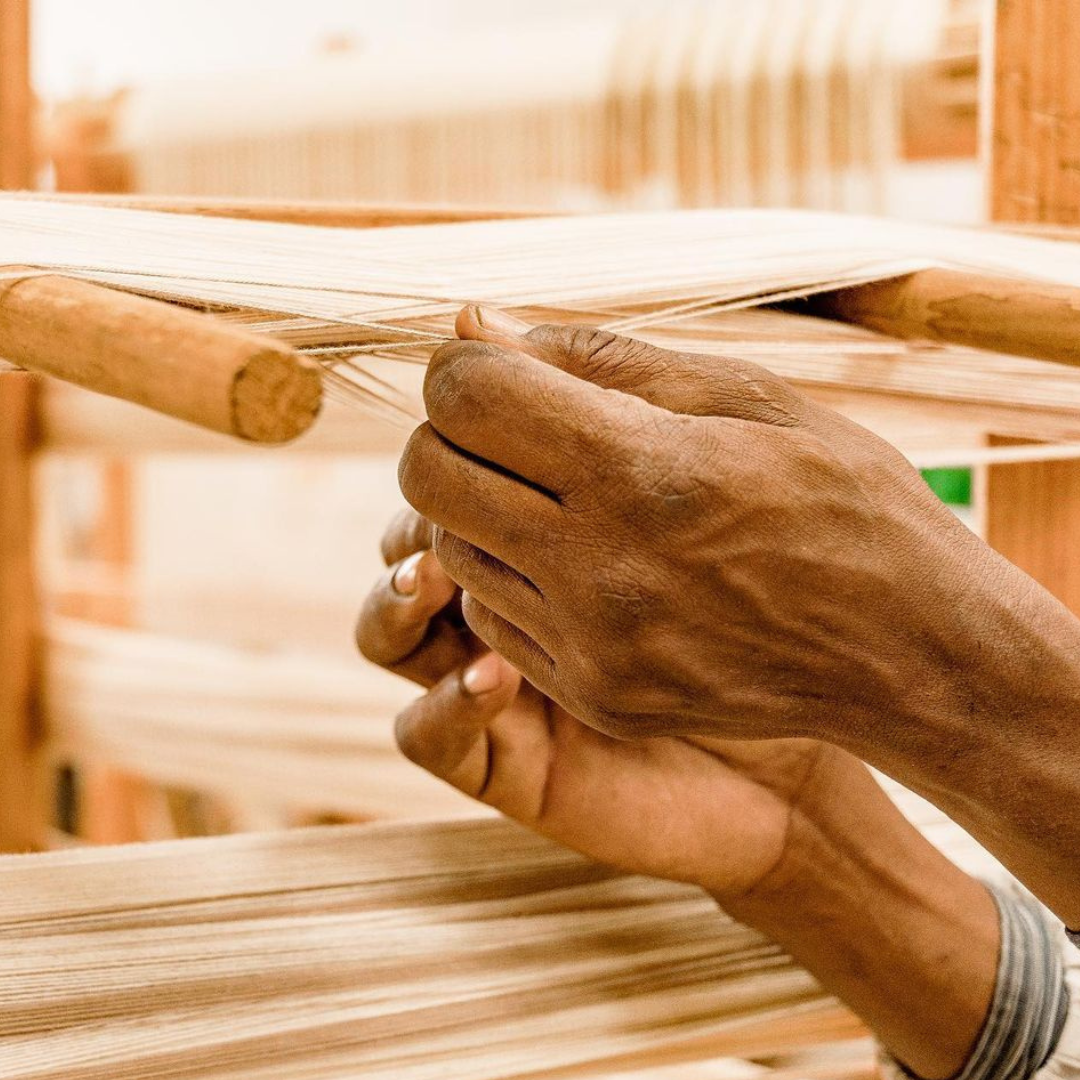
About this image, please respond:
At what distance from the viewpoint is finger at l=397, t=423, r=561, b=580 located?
42 cm

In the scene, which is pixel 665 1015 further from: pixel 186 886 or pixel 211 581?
pixel 211 581

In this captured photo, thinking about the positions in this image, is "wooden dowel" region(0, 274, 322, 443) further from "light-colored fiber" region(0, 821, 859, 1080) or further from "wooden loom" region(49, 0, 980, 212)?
"wooden loom" region(49, 0, 980, 212)

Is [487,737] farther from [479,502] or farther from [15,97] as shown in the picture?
[15,97]

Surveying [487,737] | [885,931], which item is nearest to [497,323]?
[487,737]

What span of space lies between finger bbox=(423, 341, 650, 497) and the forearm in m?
0.34

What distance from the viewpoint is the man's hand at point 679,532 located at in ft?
1.35

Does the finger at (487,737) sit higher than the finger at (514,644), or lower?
lower

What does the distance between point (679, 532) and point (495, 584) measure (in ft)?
0.26

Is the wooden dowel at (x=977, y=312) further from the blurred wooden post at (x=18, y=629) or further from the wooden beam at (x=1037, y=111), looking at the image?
the blurred wooden post at (x=18, y=629)

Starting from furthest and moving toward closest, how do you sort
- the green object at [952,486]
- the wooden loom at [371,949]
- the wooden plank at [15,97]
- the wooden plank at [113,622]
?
the wooden plank at [113,622]
the green object at [952,486]
the wooden plank at [15,97]
the wooden loom at [371,949]

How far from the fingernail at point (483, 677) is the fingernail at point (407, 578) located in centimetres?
5

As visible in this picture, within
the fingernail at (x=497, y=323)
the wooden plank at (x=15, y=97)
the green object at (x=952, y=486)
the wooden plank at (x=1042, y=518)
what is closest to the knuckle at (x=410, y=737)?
the fingernail at (x=497, y=323)

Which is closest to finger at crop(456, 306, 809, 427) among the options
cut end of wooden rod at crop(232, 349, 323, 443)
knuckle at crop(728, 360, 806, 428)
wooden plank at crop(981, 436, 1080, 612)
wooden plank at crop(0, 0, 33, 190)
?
knuckle at crop(728, 360, 806, 428)

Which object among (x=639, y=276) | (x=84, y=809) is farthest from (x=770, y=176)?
(x=84, y=809)
